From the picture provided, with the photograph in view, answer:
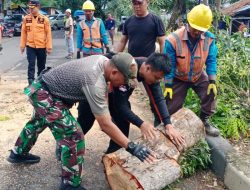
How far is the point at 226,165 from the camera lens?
368cm

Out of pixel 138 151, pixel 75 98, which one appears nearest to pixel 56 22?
pixel 75 98

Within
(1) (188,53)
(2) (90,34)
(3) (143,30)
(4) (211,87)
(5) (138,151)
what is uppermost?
(3) (143,30)

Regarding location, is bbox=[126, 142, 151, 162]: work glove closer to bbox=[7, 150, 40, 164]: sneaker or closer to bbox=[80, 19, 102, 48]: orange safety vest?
bbox=[7, 150, 40, 164]: sneaker

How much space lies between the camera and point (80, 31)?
655 centimetres

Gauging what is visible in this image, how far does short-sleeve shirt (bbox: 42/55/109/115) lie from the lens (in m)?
2.77

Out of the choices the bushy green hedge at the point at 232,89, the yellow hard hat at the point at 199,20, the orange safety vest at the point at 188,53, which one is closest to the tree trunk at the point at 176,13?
the bushy green hedge at the point at 232,89

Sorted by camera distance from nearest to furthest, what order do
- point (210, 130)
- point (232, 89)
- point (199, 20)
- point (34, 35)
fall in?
point (199, 20) < point (210, 130) < point (232, 89) < point (34, 35)

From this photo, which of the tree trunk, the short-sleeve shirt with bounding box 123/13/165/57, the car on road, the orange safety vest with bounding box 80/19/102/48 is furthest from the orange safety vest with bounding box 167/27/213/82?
the car on road

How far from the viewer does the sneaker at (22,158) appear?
3910 millimetres

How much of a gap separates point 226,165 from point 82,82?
1760 millimetres

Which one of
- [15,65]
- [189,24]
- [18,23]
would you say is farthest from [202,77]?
[18,23]

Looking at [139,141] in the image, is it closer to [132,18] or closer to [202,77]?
[202,77]

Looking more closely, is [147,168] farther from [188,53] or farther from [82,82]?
[188,53]

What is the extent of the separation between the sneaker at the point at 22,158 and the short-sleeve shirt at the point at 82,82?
110cm
